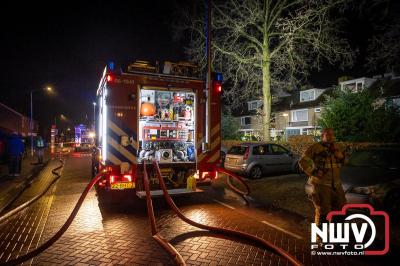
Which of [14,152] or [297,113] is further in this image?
[297,113]

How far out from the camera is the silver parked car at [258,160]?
1165cm

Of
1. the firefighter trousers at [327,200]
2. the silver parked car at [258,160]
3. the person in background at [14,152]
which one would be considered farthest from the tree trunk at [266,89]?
the firefighter trousers at [327,200]

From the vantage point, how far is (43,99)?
6425 centimetres

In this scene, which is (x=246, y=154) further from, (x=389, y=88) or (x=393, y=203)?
(x=389, y=88)

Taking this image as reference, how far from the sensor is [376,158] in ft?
23.7

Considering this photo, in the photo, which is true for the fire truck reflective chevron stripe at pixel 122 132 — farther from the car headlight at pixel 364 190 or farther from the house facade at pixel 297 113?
the house facade at pixel 297 113

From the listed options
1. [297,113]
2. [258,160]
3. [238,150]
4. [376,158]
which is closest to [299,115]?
[297,113]

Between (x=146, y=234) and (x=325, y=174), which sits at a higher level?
(x=325, y=174)

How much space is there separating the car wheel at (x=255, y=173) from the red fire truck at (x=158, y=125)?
415 centimetres

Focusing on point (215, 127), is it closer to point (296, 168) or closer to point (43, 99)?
point (296, 168)

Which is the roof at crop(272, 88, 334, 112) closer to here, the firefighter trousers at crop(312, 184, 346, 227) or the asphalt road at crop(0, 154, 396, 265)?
the asphalt road at crop(0, 154, 396, 265)

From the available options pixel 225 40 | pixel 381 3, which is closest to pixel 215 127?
pixel 381 3

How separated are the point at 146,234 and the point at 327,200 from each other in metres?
3.12

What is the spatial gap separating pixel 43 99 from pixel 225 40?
57.9 m
